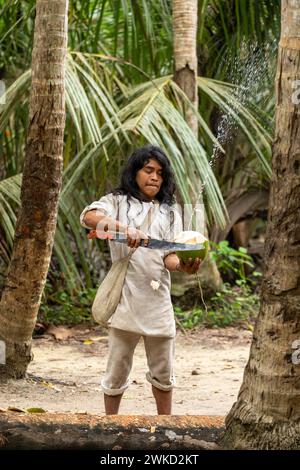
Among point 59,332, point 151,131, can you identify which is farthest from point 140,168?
point 59,332

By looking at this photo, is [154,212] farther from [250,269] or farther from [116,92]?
[250,269]

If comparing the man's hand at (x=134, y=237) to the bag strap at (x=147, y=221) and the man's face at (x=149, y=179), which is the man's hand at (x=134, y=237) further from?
the man's face at (x=149, y=179)

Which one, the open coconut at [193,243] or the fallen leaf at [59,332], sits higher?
the open coconut at [193,243]

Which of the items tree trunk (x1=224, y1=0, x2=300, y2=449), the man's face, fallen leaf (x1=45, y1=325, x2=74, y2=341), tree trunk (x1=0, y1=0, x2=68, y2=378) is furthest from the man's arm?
fallen leaf (x1=45, y1=325, x2=74, y2=341)

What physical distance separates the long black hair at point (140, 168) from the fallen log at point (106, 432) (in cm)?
110

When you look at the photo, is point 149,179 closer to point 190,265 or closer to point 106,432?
point 190,265

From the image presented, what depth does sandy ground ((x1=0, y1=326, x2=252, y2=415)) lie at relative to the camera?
213 inches

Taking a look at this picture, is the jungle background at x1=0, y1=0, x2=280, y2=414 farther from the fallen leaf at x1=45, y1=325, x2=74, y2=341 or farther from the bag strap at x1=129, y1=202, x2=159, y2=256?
the bag strap at x1=129, y1=202, x2=159, y2=256

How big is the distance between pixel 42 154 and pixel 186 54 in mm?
2765

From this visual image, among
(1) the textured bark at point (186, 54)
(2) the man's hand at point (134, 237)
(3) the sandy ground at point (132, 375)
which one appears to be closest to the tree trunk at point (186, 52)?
(1) the textured bark at point (186, 54)

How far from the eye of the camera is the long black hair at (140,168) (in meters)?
4.52

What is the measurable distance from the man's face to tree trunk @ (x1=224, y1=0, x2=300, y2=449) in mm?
964
